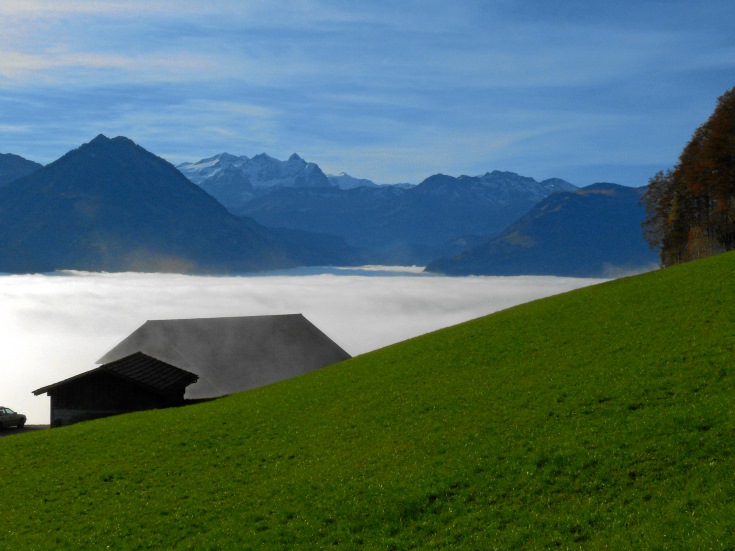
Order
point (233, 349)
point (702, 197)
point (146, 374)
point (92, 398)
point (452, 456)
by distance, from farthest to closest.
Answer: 1. point (702, 197)
2. point (233, 349)
3. point (146, 374)
4. point (92, 398)
5. point (452, 456)

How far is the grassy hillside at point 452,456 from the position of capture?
22.4m

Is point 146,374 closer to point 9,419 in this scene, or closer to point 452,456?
point 9,419

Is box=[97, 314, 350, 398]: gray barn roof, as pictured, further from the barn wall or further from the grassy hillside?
the grassy hillside

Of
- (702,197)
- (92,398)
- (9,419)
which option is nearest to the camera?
(92,398)

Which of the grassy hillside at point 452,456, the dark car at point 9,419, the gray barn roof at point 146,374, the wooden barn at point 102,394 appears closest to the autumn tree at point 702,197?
the grassy hillside at point 452,456

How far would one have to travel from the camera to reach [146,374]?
214 ft

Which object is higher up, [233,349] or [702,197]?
[702,197]

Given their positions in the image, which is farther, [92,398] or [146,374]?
[146,374]

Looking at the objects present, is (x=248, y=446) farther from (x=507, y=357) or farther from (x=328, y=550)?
(x=507, y=357)

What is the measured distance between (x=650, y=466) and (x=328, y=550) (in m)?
11.4

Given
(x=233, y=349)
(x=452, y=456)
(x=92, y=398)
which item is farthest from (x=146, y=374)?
(x=452, y=456)

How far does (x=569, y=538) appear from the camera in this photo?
2064 cm

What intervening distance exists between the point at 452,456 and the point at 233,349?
59.5 meters

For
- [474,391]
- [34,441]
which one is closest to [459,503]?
[474,391]
